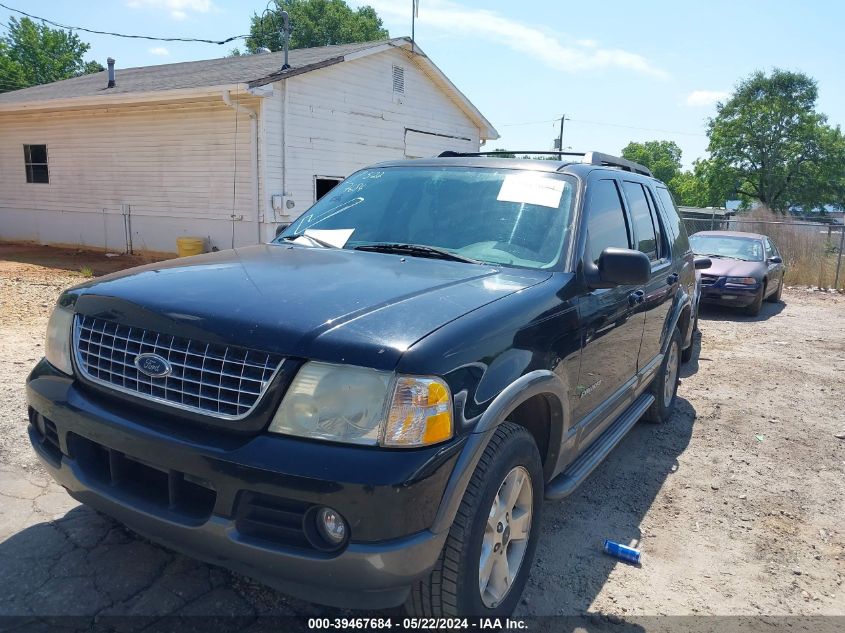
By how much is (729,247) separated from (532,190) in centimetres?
1057

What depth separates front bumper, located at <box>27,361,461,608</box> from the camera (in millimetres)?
1930

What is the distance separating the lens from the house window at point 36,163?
16.8 meters

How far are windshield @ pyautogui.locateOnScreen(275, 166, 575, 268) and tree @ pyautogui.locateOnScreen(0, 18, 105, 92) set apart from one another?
140 ft

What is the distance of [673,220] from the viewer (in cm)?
538

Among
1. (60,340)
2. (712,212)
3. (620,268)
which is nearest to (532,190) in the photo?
(620,268)

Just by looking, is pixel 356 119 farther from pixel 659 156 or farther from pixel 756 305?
pixel 659 156

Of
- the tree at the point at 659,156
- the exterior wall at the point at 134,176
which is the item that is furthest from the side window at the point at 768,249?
the tree at the point at 659,156

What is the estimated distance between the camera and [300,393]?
204 centimetres

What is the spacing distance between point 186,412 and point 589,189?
2407mm

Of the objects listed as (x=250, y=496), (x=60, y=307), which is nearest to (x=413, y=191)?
(x=60, y=307)

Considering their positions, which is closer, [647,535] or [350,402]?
[350,402]

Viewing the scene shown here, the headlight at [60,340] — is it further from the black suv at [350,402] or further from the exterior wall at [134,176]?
the exterior wall at [134,176]

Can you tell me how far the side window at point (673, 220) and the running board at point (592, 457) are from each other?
1484 millimetres

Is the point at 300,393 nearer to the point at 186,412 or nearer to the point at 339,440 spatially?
the point at 339,440
